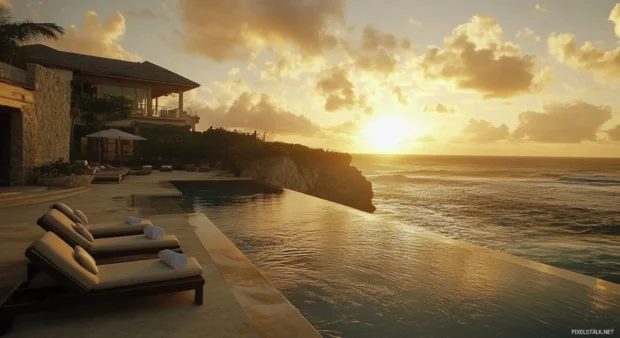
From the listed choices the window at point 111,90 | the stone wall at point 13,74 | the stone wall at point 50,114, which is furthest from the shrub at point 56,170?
the window at point 111,90

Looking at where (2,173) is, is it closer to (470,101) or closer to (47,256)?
(47,256)

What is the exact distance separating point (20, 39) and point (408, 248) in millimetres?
21066

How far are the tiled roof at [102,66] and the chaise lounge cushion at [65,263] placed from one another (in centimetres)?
3061

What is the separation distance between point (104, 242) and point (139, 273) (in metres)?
1.72

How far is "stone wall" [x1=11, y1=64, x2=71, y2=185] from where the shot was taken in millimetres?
12656

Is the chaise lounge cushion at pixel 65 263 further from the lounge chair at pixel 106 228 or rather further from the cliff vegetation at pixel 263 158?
the cliff vegetation at pixel 263 158

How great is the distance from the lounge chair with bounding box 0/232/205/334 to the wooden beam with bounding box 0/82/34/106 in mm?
10344

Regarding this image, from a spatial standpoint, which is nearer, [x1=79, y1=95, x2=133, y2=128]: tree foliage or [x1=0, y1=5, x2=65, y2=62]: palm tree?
[x1=0, y1=5, x2=65, y2=62]: palm tree

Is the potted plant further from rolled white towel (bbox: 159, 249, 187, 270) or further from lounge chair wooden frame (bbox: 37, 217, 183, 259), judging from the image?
rolled white towel (bbox: 159, 249, 187, 270)

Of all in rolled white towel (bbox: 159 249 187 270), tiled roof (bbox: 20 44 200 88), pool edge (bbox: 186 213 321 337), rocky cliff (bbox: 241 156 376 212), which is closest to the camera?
pool edge (bbox: 186 213 321 337)

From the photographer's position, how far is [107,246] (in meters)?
5.00

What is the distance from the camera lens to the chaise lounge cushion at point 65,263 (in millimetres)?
3518

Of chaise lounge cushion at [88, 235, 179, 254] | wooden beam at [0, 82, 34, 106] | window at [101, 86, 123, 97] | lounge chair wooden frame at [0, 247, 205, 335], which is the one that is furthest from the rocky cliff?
lounge chair wooden frame at [0, 247, 205, 335]

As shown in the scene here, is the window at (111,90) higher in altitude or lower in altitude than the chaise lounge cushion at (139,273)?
higher
